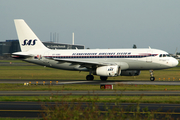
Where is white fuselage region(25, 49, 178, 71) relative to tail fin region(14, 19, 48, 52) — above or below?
below

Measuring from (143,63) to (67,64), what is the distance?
38.0 ft

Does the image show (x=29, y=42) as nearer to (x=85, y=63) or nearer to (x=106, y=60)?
(x=85, y=63)

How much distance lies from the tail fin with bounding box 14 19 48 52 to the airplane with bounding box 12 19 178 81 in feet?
0.83

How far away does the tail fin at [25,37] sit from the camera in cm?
4441

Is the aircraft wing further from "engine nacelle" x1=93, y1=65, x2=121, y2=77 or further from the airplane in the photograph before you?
"engine nacelle" x1=93, y1=65, x2=121, y2=77

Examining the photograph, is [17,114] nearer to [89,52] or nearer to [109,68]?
[109,68]

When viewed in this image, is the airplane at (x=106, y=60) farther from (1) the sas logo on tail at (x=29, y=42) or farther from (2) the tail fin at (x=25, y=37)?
(1) the sas logo on tail at (x=29, y=42)

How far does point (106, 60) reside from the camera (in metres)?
39.8

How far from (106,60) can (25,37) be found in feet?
47.5

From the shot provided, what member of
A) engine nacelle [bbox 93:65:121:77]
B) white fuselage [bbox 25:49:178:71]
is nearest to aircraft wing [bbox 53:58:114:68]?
engine nacelle [bbox 93:65:121:77]

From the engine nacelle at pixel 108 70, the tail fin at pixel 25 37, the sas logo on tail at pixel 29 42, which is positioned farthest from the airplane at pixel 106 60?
the sas logo on tail at pixel 29 42

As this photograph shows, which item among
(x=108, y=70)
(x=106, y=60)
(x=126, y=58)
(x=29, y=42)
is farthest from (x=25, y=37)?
(x=126, y=58)

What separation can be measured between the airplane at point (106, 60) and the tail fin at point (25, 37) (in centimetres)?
25

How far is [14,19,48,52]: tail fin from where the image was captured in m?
44.4
